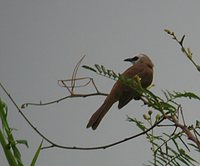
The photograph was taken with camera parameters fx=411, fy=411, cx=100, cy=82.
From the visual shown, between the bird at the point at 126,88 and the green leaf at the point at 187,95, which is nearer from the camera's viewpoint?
the green leaf at the point at 187,95

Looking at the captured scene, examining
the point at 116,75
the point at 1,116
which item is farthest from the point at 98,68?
the point at 1,116

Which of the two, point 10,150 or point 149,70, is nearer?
point 10,150

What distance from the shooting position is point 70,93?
0.55 m

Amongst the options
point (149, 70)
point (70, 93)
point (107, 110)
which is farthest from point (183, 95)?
point (149, 70)

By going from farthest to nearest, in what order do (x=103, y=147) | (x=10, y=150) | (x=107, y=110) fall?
1. (x=107, y=110)
2. (x=103, y=147)
3. (x=10, y=150)

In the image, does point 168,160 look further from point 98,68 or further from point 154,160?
point 98,68

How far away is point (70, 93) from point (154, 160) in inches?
6.4

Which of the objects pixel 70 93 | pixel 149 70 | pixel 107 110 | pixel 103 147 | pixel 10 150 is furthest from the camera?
pixel 149 70

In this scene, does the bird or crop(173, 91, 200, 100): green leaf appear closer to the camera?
crop(173, 91, 200, 100): green leaf

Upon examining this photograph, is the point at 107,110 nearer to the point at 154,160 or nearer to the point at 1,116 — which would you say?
the point at 154,160

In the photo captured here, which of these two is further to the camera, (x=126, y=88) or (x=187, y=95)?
(x=126, y=88)

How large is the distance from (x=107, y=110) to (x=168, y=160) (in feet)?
3.97

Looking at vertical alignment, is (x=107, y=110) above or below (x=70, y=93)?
below

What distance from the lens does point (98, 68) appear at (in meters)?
0.49
